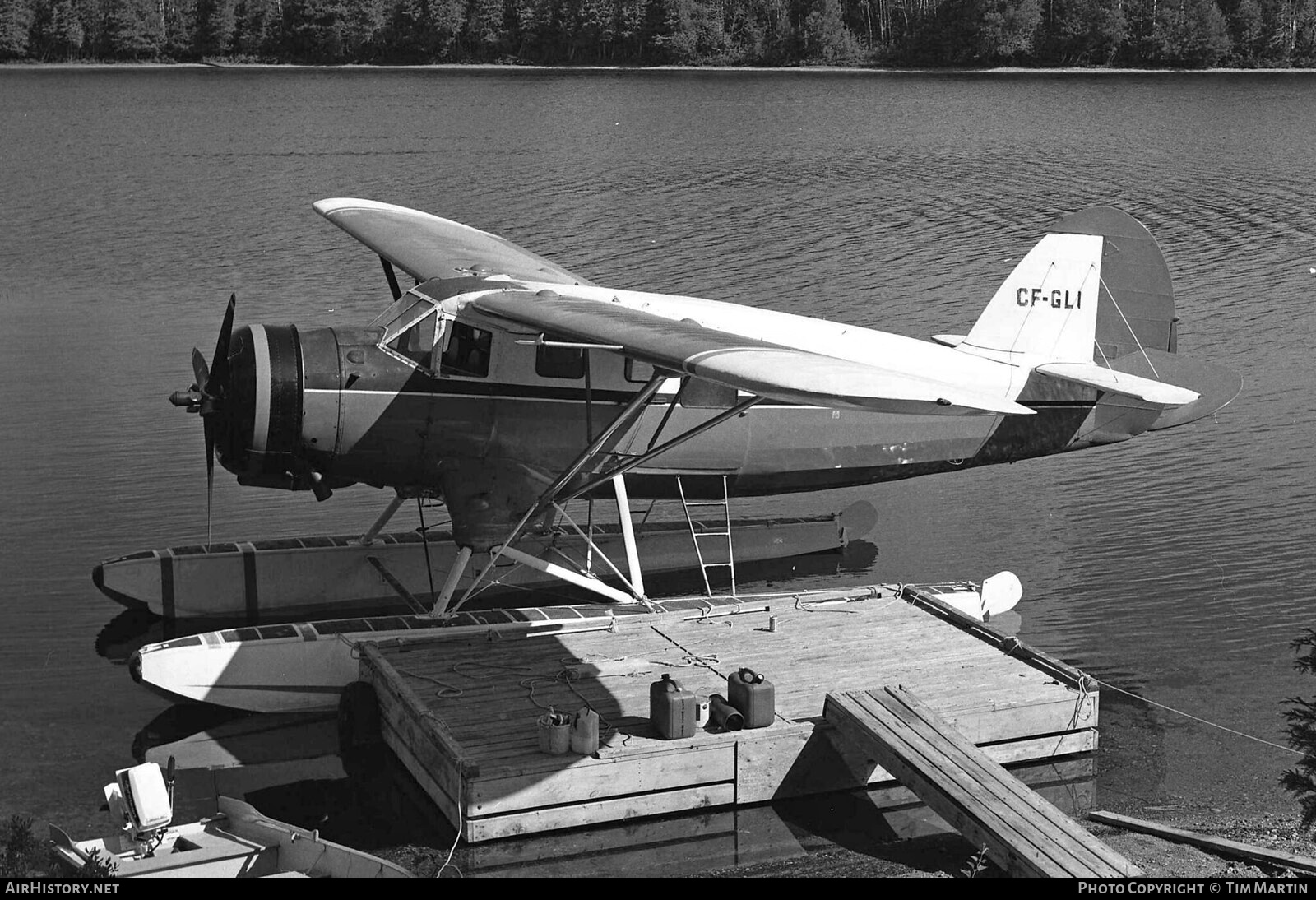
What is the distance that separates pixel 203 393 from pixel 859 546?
623 centimetres

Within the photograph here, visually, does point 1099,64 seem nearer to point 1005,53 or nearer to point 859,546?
point 1005,53

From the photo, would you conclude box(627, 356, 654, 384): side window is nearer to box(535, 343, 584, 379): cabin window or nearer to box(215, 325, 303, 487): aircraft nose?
box(535, 343, 584, 379): cabin window

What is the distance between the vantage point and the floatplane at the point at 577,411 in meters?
9.42

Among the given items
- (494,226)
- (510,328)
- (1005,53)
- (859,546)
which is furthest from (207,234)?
(1005,53)

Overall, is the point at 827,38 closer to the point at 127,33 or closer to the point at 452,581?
the point at 127,33

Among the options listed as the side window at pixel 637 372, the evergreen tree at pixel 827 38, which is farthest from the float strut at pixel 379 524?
the evergreen tree at pixel 827 38

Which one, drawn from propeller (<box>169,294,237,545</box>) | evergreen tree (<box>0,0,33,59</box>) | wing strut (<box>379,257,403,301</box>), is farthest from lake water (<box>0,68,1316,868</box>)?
evergreen tree (<box>0,0,33,59</box>)

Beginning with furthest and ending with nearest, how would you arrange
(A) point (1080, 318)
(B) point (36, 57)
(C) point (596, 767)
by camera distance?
1. (B) point (36, 57)
2. (A) point (1080, 318)
3. (C) point (596, 767)

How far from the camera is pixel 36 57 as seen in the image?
80.4m

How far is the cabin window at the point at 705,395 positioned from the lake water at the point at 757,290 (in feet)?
10.2

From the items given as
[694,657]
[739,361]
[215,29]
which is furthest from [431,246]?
[215,29]

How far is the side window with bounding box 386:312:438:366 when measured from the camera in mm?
9922

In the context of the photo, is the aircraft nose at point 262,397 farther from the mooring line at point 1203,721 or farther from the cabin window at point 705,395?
the mooring line at point 1203,721

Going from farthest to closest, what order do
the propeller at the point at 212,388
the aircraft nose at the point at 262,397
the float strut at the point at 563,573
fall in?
the float strut at the point at 563,573
the propeller at the point at 212,388
the aircraft nose at the point at 262,397
